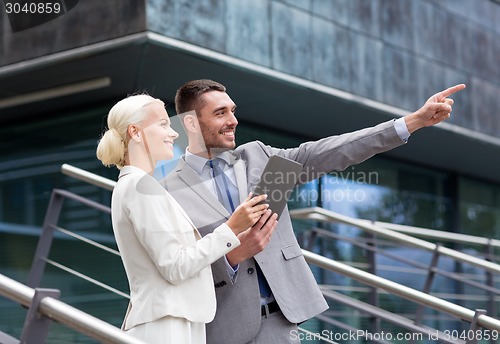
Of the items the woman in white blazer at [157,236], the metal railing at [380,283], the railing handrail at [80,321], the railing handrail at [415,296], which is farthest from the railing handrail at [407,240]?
the railing handrail at [80,321]

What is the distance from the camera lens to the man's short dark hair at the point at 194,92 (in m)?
3.64

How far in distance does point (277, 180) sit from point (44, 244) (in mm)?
3117

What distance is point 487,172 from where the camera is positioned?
16359 millimetres

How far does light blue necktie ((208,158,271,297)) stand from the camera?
3537mm

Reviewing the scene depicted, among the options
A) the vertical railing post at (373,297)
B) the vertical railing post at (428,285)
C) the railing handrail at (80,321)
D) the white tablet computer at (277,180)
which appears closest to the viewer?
the railing handrail at (80,321)

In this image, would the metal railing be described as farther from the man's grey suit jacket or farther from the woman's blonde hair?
the man's grey suit jacket

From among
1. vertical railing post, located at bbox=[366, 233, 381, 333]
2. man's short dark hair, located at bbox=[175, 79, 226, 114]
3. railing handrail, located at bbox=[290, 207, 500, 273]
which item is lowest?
vertical railing post, located at bbox=[366, 233, 381, 333]

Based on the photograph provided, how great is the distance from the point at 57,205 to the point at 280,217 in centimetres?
281

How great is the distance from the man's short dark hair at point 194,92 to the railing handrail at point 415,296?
5.44ft

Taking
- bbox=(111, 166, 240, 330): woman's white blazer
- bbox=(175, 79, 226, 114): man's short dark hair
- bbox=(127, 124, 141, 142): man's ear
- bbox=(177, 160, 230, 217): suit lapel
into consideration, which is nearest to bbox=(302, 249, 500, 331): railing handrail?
bbox=(177, 160, 230, 217): suit lapel

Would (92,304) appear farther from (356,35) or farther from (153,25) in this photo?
(356,35)

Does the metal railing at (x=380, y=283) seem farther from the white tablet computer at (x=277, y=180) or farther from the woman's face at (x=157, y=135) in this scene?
the white tablet computer at (x=277, y=180)

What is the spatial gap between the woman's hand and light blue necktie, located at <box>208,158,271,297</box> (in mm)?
417

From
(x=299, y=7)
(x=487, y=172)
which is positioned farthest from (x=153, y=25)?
(x=487, y=172)
